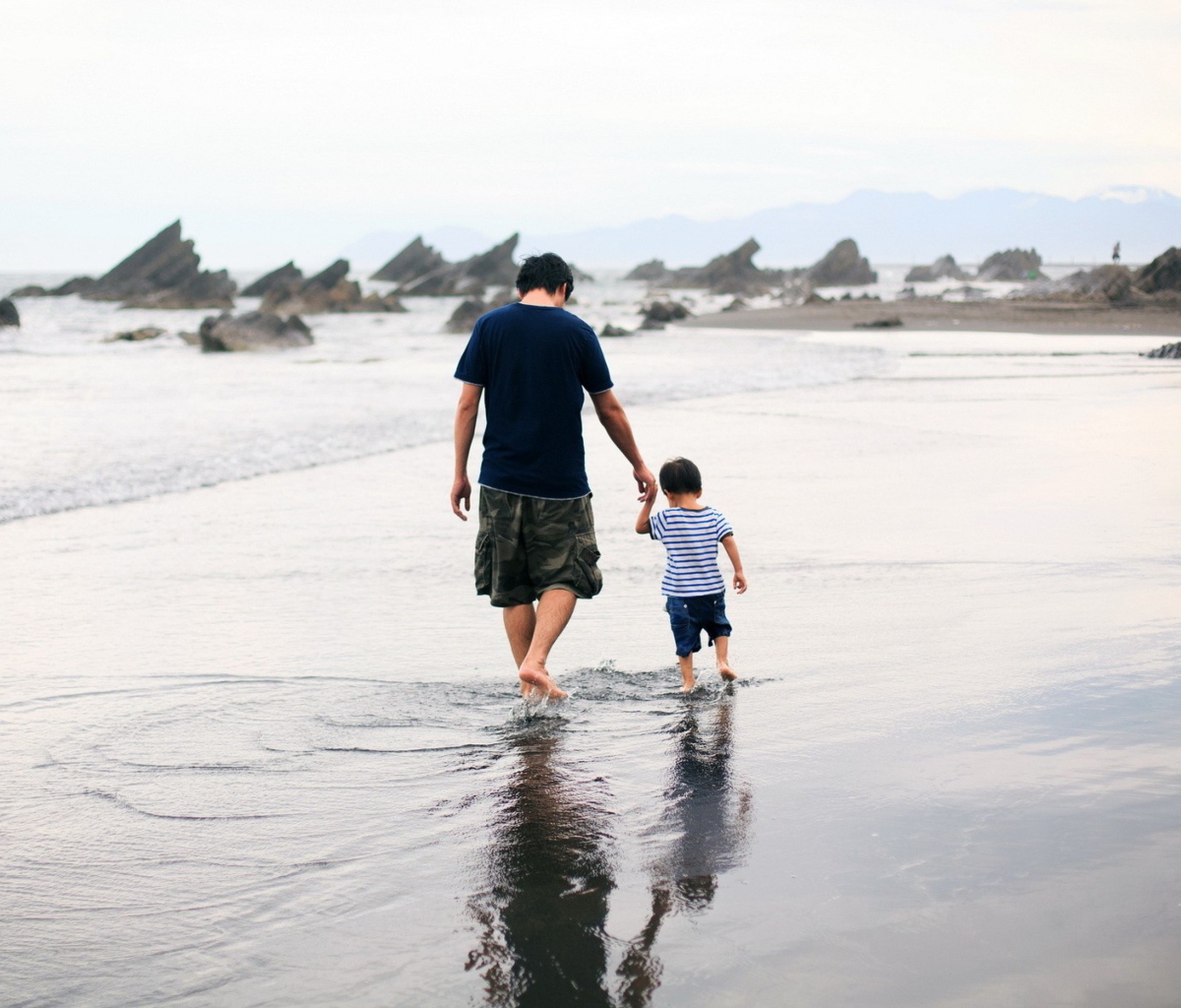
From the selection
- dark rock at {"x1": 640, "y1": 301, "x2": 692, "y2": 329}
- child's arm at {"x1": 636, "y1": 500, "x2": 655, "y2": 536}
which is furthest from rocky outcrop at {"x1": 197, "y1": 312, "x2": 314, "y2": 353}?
child's arm at {"x1": 636, "y1": 500, "x2": 655, "y2": 536}

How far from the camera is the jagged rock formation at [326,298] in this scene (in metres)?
61.1

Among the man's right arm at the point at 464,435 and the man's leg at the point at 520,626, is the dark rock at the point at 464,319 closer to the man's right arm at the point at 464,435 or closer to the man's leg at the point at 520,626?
the man's right arm at the point at 464,435

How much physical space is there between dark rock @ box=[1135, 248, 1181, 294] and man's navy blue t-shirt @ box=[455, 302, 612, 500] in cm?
3824

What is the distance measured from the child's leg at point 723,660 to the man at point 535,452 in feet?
1.88

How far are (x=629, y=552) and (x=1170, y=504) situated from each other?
372cm

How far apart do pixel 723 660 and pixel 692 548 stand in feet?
1.54

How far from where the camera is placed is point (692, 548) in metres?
5.04

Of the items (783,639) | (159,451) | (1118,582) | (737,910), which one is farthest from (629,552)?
(159,451)

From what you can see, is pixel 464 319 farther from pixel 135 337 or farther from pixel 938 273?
pixel 938 273

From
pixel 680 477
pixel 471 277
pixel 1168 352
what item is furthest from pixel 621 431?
pixel 471 277

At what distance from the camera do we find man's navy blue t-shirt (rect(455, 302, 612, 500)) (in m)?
4.71

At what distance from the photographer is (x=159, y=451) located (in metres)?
12.1

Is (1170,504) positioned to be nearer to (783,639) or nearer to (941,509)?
(941,509)

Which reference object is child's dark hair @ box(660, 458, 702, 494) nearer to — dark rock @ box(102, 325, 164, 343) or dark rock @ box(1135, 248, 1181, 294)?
dark rock @ box(102, 325, 164, 343)
